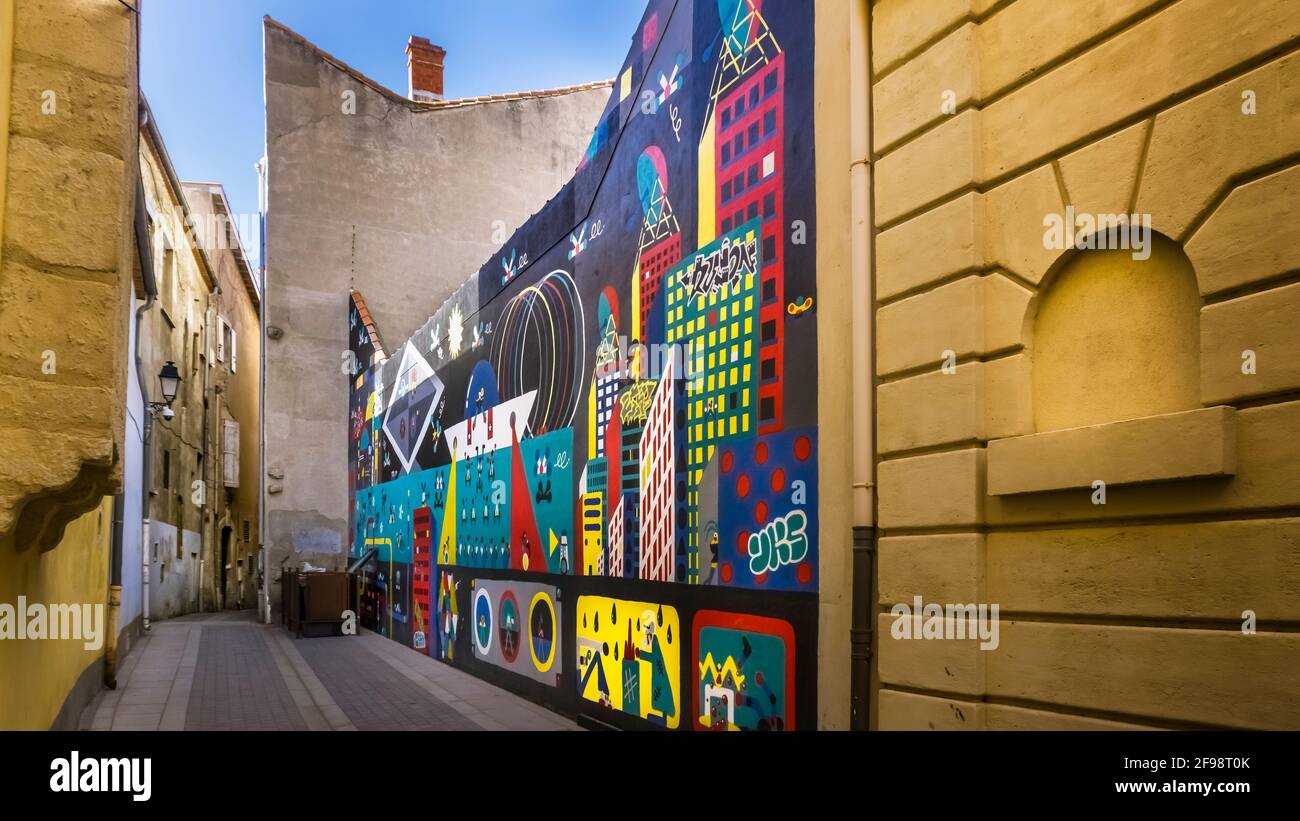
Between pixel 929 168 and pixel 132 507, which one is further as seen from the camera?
pixel 132 507

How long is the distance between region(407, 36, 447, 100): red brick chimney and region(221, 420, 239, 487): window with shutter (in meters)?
13.8

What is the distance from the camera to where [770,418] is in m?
5.99

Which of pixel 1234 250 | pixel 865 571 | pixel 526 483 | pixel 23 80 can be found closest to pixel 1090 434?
pixel 1234 250

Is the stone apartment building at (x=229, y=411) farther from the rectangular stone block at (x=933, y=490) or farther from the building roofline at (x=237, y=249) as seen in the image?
the rectangular stone block at (x=933, y=490)

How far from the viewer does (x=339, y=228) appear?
2008cm

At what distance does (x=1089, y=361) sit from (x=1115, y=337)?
0.14 meters

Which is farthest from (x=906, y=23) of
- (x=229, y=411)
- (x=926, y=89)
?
(x=229, y=411)

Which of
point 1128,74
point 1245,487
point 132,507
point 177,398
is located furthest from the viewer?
point 177,398

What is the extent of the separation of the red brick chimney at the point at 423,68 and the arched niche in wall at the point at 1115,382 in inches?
832

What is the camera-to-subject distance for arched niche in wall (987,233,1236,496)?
3.34 metres

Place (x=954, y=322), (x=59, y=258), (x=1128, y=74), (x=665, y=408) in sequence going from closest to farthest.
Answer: (x=1128, y=74) → (x=59, y=258) → (x=954, y=322) → (x=665, y=408)

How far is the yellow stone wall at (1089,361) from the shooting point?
316 centimetres
